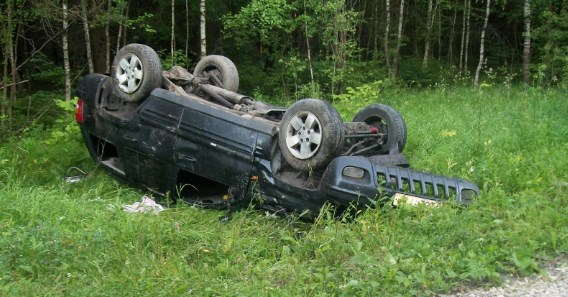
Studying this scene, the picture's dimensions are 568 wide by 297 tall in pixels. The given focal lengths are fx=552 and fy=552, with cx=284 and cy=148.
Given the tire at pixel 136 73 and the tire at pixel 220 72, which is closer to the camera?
the tire at pixel 136 73

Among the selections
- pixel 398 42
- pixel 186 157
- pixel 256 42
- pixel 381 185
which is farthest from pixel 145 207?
pixel 398 42

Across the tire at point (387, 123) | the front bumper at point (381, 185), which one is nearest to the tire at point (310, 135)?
the front bumper at point (381, 185)

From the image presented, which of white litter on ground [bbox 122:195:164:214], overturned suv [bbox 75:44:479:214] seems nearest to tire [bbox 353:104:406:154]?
overturned suv [bbox 75:44:479:214]

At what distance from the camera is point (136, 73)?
6176mm

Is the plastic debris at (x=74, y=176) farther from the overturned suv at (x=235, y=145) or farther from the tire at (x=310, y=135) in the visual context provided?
the tire at (x=310, y=135)

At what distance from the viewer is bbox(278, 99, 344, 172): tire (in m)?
4.81

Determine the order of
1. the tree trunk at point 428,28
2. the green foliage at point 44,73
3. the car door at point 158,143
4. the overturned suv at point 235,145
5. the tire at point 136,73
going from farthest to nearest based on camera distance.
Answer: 1. the tree trunk at point 428,28
2. the green foliage at point 44,73
3. the tire at point 136,73
4. the car door at point 158,143
5. the overturned suv at point 235,145

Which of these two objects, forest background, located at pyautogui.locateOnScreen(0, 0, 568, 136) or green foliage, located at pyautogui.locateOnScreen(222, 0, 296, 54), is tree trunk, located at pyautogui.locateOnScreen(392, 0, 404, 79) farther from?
green foliage, located at pyautogui.locateOnScreen(222, 0, 296, 54)

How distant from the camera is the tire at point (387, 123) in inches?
224

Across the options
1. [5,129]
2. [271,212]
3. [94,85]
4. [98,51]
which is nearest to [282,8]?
[98,51]

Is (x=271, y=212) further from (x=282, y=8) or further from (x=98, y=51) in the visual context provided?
(x=98, y=51)

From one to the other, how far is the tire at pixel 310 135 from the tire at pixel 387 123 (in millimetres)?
997

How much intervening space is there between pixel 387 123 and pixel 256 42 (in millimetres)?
13105

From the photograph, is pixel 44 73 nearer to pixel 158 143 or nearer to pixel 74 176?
pixel 74 176
